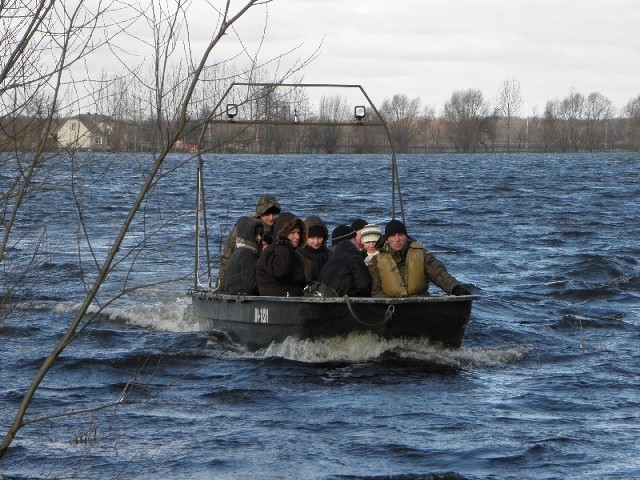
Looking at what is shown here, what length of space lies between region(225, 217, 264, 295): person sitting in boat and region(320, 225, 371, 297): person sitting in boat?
104cm

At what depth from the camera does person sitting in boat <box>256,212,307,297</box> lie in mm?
13336

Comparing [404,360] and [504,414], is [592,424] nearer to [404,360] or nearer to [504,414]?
[504,414]

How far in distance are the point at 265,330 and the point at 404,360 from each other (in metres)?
1.48

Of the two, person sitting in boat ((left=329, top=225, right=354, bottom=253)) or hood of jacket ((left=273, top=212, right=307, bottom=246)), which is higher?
hood of jacket ((left=273, top=212, right=307, bottom=246))

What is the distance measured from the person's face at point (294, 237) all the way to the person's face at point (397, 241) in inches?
36.1

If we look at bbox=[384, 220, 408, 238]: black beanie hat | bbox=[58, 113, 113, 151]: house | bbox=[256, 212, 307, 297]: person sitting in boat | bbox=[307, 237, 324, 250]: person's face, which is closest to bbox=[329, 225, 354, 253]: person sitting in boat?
bbox=[307, 237, 324, 250]: person's face

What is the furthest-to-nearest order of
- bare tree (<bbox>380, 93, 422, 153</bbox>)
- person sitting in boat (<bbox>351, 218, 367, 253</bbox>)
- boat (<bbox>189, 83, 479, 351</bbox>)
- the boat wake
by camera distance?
bare tree (<bbox>380, 93, 422, 153</bbox>), person sitting in boat (<bbox>351, 218, 367, 253</bbox>), the boat wake, boat (<bbox>189, 83, 479, 351</bbox>)

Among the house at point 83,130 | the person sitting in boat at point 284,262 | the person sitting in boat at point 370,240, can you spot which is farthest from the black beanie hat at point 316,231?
the house at point 83,130

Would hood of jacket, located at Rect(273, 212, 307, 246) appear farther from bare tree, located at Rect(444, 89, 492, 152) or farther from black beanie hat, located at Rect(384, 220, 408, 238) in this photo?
bare tree, located at Rect(444, 89, 492, 152)

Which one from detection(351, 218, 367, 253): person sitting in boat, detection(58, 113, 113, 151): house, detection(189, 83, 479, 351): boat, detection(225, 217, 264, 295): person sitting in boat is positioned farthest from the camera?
detection(351, 218, 367, 253): person sitting in boat

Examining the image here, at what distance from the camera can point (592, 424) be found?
36.3ft

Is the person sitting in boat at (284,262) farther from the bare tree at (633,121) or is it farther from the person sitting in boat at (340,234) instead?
the bare tree at (633,121)

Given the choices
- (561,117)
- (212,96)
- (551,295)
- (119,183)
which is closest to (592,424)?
(212,96)

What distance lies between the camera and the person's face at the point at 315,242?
45.1 feet
